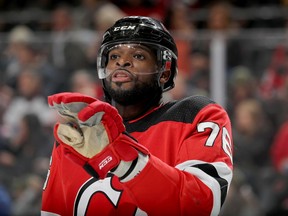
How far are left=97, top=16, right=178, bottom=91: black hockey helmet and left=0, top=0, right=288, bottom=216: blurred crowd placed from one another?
118 inches

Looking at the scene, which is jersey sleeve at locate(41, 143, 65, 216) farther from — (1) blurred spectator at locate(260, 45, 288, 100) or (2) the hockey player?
(1) blurred spectator at locate(260, 45, 288, 100)

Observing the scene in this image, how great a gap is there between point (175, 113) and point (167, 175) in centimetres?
51

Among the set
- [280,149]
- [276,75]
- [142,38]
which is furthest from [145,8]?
[142,38]

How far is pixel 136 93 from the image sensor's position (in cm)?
338

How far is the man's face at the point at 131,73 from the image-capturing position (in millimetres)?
3352

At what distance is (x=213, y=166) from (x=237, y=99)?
13.6 ft

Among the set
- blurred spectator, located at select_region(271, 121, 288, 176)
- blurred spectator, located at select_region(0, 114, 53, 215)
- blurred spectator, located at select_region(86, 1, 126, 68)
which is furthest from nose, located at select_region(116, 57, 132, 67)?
blurred spectator, located at select_region(86, 1, 126, 68)

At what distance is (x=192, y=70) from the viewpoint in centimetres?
730

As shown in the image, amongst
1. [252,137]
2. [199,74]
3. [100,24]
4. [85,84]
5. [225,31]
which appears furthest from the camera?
[225,31]

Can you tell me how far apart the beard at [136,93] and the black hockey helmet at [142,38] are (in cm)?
6

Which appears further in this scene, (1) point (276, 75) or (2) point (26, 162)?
(2) point (26, 162)

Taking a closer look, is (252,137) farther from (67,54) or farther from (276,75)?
(67,54)

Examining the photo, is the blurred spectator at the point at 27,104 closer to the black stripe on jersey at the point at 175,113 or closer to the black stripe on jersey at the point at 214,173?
the black stripe on jersey at the point at 175,113

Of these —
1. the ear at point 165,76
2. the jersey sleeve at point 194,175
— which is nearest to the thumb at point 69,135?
the jersey sleeve at point 194,175
